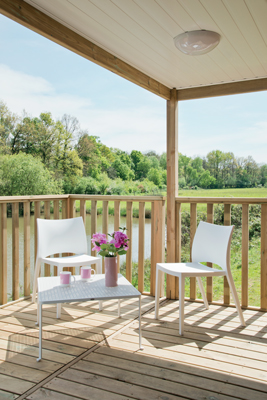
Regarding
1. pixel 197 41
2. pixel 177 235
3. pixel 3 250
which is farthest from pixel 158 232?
pixel 197 41

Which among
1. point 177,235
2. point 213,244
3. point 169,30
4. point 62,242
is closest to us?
point 169,30

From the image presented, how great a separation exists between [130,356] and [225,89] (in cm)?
240

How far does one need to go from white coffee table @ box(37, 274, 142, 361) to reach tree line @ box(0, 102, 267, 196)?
328 inches

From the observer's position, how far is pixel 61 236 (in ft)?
9.77

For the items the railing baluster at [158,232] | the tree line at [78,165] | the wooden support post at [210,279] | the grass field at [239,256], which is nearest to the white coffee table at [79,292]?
the railing baluster at [158,232]

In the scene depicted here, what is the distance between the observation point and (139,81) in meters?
2.89

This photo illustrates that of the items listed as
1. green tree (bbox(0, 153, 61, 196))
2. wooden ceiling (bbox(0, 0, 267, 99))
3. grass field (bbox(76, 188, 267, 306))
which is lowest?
grass field (bbox(76, 188, 267, 306))

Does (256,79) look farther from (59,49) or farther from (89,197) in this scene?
(59,49)

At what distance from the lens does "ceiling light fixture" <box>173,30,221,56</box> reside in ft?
7.10

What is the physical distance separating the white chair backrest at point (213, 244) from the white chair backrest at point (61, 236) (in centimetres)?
100

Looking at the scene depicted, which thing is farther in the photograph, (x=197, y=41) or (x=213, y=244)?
(x=213, y=244)

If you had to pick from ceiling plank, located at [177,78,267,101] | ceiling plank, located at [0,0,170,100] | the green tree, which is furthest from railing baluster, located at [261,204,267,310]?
the green tree

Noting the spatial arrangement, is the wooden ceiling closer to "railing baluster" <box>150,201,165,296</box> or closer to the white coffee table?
"railing baluster" <box>150,201,165,296</box>

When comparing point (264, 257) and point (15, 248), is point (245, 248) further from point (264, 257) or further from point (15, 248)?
point (15, 248)
